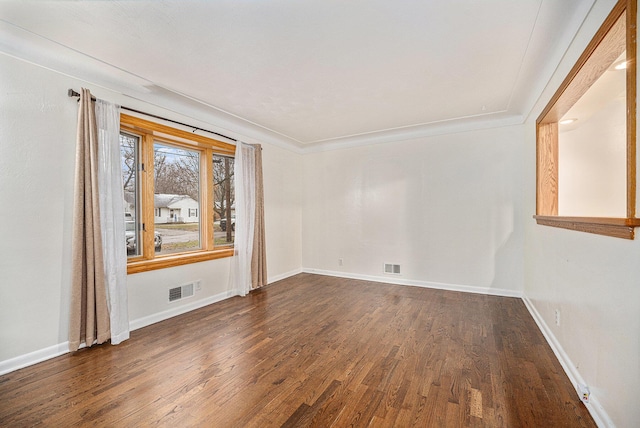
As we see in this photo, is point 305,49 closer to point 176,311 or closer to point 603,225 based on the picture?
point 603,225

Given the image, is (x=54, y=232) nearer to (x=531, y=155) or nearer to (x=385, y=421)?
(x=385, y=421)

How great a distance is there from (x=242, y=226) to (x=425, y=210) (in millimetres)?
2923

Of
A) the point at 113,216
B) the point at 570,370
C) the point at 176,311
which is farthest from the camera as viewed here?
the point at 176,311

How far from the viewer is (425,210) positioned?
451 cm

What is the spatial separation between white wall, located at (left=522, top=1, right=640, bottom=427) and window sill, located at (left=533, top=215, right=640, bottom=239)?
1.6 inches

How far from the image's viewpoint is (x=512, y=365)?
7.29 feet

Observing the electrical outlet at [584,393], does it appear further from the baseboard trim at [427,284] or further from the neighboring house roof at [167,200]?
the neighboring house roof at [167,200]

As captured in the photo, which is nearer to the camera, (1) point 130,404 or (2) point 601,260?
(2) point 601,260

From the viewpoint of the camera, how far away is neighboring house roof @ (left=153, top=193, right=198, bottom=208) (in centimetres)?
341

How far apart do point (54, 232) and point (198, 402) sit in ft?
6.38

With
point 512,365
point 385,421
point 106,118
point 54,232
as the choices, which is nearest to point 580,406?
point 512,365

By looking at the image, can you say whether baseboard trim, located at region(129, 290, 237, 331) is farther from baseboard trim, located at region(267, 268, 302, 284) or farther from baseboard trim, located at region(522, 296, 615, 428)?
baseboard trim, located at region(522, 296, 615, 428)

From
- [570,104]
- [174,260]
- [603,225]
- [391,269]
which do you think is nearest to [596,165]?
[570,104]

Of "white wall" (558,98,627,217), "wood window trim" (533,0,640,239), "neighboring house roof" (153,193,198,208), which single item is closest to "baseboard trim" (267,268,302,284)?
"neighboring house roof" (153,193,198,208)
